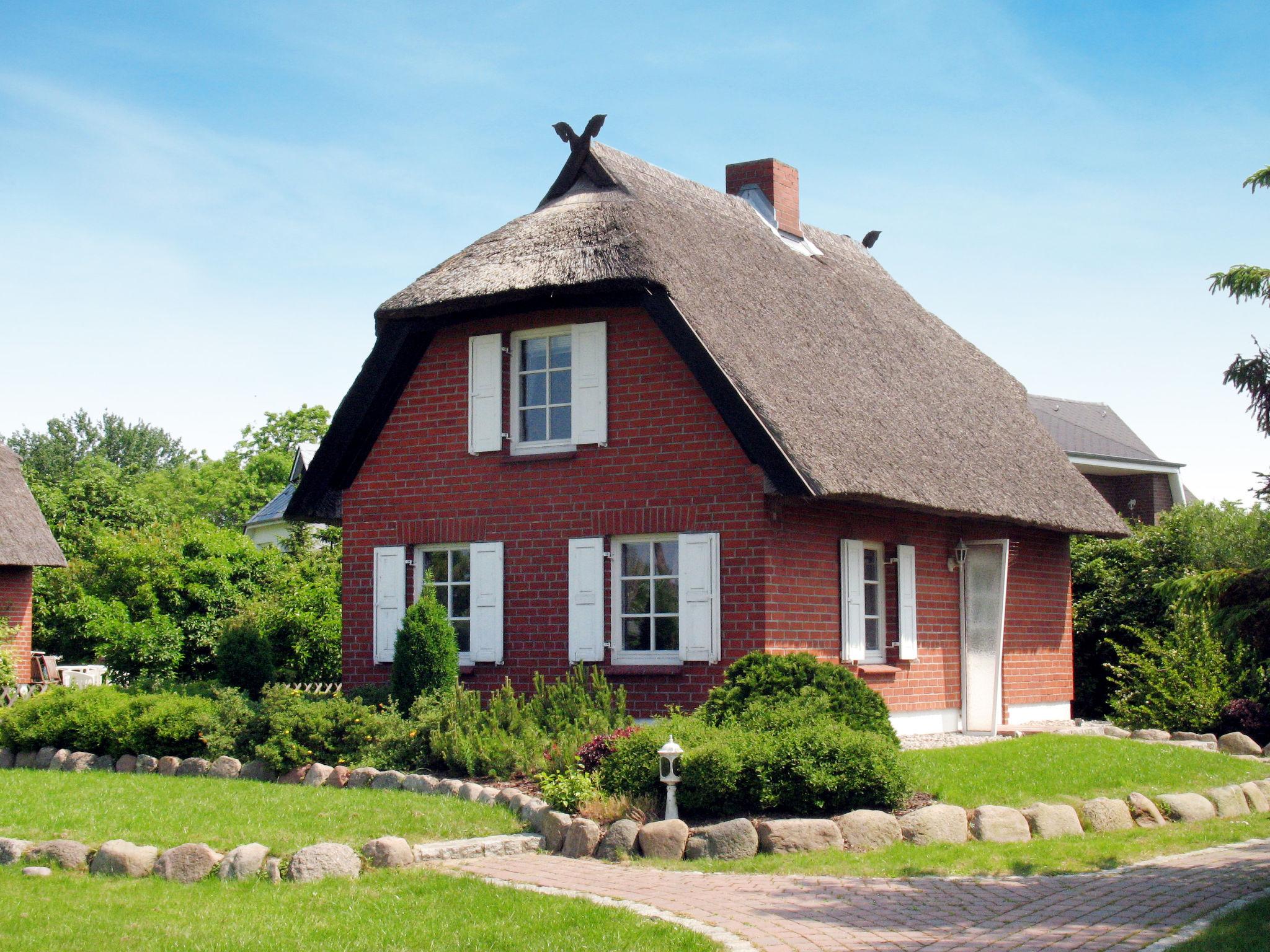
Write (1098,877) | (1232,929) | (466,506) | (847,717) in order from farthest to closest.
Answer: (466,506) < (847,717) < (1098,877) < (1232,929)

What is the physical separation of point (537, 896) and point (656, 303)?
778 centimetres

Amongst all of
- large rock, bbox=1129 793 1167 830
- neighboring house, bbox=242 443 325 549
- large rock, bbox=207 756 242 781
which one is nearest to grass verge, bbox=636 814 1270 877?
large rock, bbox=1129 793 1167 830

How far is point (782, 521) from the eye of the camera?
14.6 metres

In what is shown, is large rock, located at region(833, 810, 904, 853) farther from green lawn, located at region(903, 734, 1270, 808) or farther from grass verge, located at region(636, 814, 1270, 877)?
green lawn, located at region(903, 734, 1270, 808)

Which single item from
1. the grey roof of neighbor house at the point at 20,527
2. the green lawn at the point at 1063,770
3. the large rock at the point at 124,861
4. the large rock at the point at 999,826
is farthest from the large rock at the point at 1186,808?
the grey roof of neighbor house at the point at 20,527

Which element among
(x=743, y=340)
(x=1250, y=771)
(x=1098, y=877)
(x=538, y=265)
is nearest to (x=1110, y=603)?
(x=1250, y=771)

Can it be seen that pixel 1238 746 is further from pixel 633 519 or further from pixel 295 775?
pixel 295 775

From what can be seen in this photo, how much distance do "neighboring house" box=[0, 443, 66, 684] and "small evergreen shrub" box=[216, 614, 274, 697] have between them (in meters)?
14.3

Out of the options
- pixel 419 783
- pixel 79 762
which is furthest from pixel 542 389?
pixel 79 762

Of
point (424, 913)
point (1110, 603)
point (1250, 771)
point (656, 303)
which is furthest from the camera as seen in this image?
point (1110, 603)

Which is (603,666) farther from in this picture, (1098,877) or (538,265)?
(1098,877)

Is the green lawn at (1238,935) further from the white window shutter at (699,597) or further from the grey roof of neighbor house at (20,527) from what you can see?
the grey roof of neighbor house at (20,527)

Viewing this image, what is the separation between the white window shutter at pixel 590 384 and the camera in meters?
15.5

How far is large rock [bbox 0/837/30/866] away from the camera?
9898 mm
